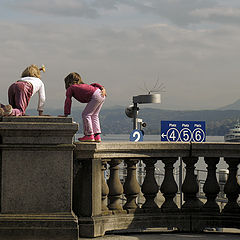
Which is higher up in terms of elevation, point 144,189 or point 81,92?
point 81,92

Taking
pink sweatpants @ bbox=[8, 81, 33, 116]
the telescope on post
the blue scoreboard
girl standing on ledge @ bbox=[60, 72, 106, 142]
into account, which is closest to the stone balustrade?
girl standing on ledge @ bbox=[60, 72, 106, 142]

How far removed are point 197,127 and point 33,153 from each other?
990 centimetres

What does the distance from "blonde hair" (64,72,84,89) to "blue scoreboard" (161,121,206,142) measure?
8621 millimetres

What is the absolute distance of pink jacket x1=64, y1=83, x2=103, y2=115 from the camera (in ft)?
23.1

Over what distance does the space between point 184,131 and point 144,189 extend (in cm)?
853

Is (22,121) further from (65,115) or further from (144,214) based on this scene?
(144,214)

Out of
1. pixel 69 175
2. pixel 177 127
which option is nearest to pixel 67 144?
pixel 69 175

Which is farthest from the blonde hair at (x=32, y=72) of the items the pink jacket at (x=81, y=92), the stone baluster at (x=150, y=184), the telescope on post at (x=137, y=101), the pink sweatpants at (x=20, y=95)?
the telescope on post at (x=137, y=101)

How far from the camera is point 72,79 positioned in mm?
7125

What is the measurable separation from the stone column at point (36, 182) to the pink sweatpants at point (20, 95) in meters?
0.54

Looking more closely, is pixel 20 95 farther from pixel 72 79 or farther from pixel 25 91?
pixel 72 79

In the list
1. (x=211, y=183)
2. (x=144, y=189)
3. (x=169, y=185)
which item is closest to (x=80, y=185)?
(x=144, y=189)

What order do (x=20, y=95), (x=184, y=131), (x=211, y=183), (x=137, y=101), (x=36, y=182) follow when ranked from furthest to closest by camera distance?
(x=137, y=101)
(x=184, y=131)
(x=211, y=183)
(x=20, y=95)
(x=36, y=182)

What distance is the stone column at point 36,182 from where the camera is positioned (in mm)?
6363
